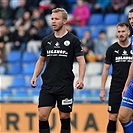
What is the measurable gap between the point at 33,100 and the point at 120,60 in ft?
13.9

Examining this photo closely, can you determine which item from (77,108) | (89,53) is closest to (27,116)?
(77,108)

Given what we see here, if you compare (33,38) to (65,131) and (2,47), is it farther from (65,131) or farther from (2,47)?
(65,131)

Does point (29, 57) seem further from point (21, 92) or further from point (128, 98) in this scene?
point (128, 98)

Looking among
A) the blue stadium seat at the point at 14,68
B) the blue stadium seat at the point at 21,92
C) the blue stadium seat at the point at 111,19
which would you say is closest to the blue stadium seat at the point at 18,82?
the blue stadium seat at the point at 14,68

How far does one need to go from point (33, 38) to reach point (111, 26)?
236 centimetres

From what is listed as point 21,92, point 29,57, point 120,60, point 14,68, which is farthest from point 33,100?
point 120,60

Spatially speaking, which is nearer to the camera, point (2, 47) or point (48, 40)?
point (48, 40)

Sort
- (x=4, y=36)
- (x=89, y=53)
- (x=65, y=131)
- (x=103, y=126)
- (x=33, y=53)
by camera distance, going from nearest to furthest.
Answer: (x=65, y=131), (x=103, y=126), (x=89, y=53), (x=33, y=53), (x=4, y=36)

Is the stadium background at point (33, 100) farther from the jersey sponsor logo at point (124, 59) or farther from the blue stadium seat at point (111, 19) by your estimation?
the jersey sponsor logo at point (124, 59)

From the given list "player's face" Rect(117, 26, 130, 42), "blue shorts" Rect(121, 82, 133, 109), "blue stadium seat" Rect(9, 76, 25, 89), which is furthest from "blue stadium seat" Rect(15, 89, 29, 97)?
"blue shorts" Rect(121, 82, 133, 109)

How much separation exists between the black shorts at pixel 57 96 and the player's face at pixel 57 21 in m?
0.90

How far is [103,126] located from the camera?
12.2 meters

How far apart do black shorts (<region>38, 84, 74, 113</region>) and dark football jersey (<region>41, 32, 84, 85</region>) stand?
0.26 ft

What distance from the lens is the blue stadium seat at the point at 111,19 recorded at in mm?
16750
